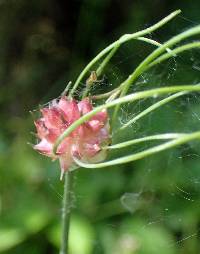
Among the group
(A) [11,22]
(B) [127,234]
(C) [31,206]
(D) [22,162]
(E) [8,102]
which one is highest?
(A) [11,22]

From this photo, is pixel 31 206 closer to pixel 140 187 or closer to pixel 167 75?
pixel 140 187

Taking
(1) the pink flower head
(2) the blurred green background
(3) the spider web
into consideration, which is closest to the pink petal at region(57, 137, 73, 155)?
(1) the pink flower head

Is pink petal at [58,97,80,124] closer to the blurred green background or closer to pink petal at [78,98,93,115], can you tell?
pink petal at [78,98,93,115]

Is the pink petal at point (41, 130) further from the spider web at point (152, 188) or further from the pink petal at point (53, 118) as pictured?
the spider web at point (152, 188)

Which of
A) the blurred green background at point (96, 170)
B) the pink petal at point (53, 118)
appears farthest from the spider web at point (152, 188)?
the pink petal at point (53, 118)

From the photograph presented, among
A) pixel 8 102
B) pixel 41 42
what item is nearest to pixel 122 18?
pixel 41 42

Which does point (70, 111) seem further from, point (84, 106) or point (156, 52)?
point (156, 52)
